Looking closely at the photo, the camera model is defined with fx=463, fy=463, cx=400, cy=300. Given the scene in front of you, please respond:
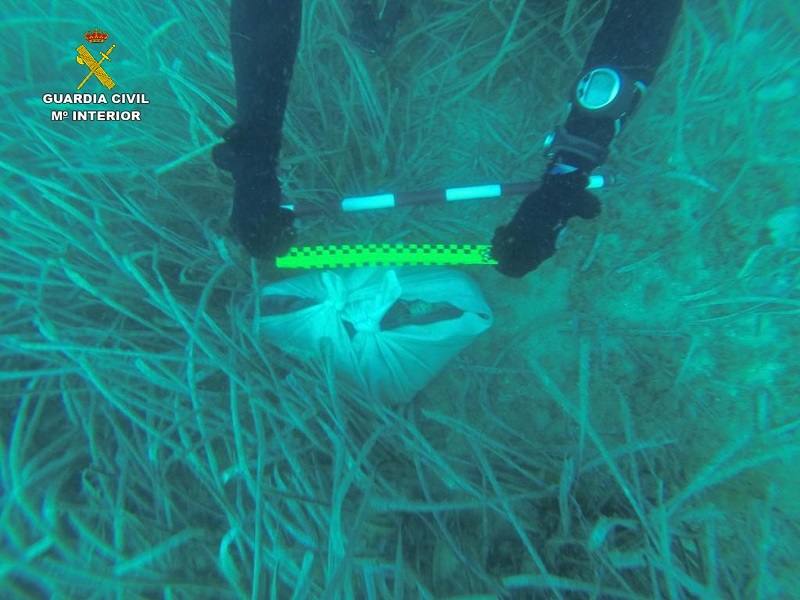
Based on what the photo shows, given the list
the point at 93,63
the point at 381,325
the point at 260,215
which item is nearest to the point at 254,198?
the point at 260,215

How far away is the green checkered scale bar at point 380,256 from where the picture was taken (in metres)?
1.41

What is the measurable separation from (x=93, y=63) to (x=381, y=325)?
5.12ft

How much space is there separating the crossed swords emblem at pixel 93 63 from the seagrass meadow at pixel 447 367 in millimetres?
27

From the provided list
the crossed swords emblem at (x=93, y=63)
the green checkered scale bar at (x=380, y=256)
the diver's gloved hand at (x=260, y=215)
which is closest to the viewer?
the diver's gloved hand at (x=260, y=215)

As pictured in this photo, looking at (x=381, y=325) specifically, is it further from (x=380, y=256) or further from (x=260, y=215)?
(x=260, y=215)

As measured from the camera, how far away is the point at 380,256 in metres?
1.43

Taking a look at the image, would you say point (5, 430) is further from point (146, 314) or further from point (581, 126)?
point (581, 126)

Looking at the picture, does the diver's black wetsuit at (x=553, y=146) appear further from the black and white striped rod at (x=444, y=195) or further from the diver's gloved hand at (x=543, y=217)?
the black and white striped rod at (x=444, y=195)

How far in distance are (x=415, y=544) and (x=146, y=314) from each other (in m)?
1.03

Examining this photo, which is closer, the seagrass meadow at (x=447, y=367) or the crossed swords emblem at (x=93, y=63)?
the seagrass meadow at (x=447, y=367)

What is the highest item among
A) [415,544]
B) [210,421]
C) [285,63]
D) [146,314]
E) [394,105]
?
[394,105]

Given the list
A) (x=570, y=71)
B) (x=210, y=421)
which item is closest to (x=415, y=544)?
(x=210, y=421)

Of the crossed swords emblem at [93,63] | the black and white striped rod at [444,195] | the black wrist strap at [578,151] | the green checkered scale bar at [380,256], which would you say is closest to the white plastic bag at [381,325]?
the green checkered scale bar at [380,256]

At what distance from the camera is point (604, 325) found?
148 centimetres
